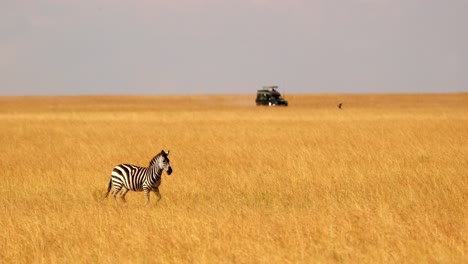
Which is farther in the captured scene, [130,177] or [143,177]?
[130,177]

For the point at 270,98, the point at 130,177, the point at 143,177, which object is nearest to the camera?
the point at 143,177

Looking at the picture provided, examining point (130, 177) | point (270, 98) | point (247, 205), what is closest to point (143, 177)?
point (130, 177)

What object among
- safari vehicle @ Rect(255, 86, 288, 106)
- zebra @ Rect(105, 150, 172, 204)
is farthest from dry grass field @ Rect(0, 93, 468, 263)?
safari vehicle @ Rect(255, 86, 288, 106)

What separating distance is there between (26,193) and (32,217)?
9.92ft

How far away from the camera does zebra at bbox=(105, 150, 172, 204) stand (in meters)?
11.1

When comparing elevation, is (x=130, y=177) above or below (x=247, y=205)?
above

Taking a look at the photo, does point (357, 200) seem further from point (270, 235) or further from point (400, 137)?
point (400, 137)

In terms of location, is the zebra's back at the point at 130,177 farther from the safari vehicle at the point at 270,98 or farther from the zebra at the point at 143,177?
the safari vehicle at the point at 270,98

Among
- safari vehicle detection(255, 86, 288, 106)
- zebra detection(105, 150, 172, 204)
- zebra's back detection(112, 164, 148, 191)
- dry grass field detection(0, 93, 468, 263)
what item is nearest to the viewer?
dry grass field detection(0, 93, 468, 263)

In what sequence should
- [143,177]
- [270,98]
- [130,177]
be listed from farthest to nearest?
[270,98]
[130,177]
[143,177]

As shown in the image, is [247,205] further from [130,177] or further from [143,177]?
[130,177]

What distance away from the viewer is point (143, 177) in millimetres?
11297

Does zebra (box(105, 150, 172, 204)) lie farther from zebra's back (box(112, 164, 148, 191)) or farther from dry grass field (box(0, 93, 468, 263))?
dry grass field (box(0, 93, 468, 263))

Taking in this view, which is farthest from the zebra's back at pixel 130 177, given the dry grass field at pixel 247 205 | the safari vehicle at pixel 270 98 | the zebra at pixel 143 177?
the safari vehicle at pixel 270 98
